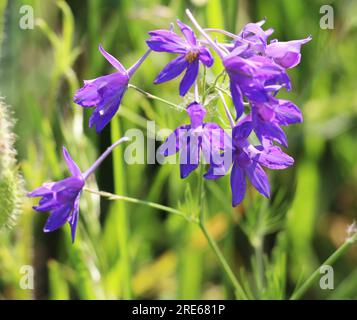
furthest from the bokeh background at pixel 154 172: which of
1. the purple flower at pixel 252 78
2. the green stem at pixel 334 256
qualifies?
the purple flower at pixel 252 78

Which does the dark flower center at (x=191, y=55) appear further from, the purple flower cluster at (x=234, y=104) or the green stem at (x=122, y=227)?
the green stem at (x=122, y=227)

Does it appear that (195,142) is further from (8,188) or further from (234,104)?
(8,188)

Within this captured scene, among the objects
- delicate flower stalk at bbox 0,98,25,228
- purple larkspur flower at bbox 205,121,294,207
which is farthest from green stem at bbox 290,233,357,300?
delicate flower stalk at bbox 0,98,25,228

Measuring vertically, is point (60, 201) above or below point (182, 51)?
below

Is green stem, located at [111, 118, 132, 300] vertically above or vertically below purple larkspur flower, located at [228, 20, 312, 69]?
below

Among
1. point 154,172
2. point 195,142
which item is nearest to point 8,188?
point 195,142

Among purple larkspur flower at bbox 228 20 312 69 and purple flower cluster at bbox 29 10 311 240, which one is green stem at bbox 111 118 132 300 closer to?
purple flower cluster at bbox 29 10 311 240
